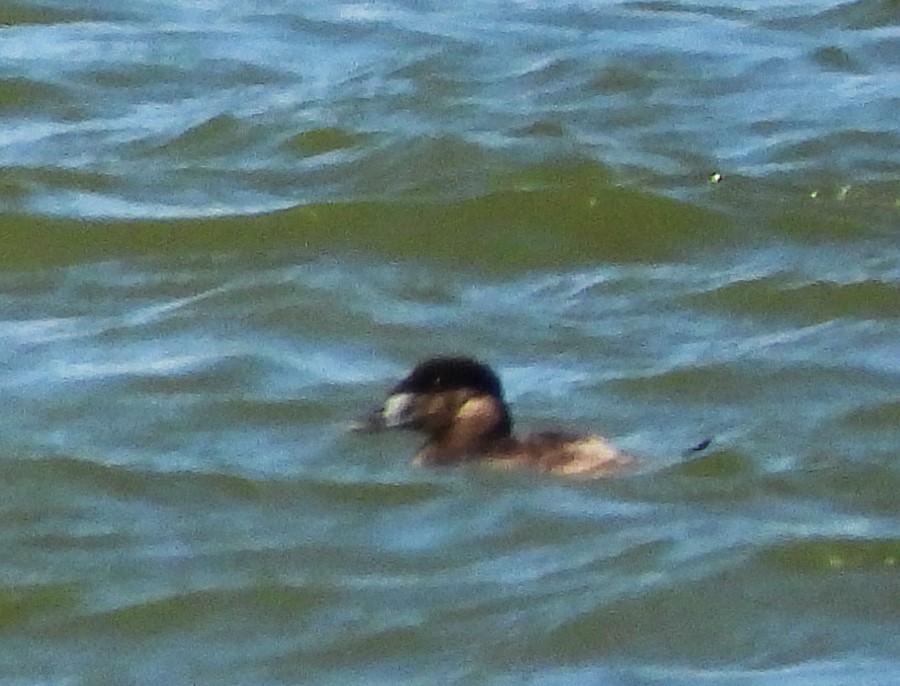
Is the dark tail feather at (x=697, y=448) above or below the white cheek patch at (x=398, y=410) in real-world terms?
below

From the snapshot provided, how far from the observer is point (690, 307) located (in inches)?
442

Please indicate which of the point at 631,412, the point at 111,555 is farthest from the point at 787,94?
the point at 111,555

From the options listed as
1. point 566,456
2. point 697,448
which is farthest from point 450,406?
point 697,448

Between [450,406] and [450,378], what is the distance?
0.61ft

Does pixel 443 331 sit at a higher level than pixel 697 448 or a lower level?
lower

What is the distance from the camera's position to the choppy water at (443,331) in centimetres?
820

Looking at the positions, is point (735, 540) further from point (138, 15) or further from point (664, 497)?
point (138, 15)

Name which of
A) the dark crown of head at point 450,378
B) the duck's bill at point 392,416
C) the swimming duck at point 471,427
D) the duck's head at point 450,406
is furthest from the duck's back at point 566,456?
the duck's bill at point 392,416

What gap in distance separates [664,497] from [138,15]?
778 centimetres

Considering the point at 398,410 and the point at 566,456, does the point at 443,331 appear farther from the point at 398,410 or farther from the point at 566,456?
the point at 566,456

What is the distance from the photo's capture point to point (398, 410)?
382 inches

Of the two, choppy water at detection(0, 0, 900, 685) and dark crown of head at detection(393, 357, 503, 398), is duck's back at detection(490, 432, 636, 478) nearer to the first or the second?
choppy water at detection(0, 0, 900, 685)

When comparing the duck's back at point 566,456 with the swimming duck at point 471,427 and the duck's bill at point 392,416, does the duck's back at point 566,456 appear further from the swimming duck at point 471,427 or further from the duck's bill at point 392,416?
the duck's bill at point 392,416

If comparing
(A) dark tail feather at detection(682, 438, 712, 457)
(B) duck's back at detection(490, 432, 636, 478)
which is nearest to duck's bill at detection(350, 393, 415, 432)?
(B) duck's back at detection(490, 432, 636, 478)
